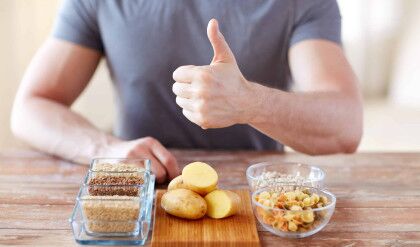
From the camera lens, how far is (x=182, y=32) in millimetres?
1662

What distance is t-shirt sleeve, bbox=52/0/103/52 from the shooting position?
166 centimetres

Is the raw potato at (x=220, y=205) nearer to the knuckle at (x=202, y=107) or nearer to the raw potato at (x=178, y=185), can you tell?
the raw potato at (x=178, y=185)

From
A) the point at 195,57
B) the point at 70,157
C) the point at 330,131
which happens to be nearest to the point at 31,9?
the point at 195,57

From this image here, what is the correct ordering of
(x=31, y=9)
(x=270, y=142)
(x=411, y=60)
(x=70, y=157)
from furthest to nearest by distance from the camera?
(x=411, y=60), (x=31, y=9), (x=270, y=142), (x=70, y=157)

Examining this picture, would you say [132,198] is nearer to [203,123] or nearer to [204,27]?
[203,123]

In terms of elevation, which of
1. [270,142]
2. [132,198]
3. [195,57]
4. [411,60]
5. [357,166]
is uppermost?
[132,198]

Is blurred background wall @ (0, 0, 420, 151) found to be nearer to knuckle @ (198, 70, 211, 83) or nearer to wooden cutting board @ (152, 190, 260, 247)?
knuckle @ (198, 70, 211, 83)

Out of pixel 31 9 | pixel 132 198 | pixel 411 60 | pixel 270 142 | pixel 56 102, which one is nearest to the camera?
pixel 132 198

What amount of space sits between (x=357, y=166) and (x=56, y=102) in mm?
779

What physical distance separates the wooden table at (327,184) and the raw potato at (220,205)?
0.21 ft

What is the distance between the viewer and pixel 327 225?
1068 millimetres

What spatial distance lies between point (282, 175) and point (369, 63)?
7.47 ft

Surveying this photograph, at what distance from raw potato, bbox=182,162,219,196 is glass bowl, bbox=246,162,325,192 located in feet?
0.34

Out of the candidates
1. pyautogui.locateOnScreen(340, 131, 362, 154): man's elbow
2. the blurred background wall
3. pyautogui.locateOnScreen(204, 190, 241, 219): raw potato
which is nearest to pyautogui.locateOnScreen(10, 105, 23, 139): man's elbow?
pyautogui.locateOnScreen(204, 190, 241, 219): raw potato
